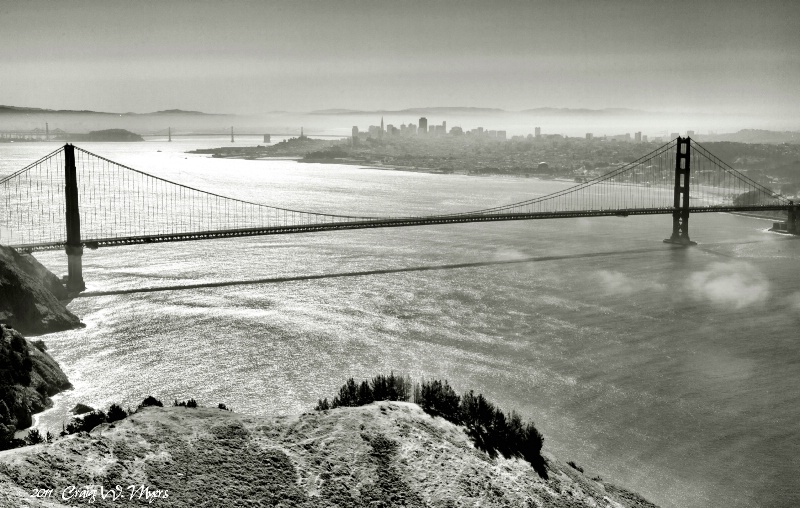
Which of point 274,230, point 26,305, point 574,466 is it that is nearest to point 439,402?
point 574,466

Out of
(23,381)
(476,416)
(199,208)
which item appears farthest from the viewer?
(199,208)

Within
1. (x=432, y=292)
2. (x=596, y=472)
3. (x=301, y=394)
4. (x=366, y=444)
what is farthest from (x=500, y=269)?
(x=366, y=444)

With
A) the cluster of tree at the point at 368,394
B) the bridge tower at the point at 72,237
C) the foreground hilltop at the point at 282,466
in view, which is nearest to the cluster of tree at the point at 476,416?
the cluster of tree at the point at 368,394

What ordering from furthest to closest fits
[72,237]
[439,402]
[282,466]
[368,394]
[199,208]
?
1. [199,208]
2. [72,237]
3. [368,394]
4. [439,402]
5. [282,466]

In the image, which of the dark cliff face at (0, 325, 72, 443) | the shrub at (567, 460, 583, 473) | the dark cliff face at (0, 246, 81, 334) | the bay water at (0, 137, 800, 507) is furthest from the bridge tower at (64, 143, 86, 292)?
the shrub at (567, 460, 583, 473)

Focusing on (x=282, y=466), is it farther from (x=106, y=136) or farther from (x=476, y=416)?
(x=106, y=136)

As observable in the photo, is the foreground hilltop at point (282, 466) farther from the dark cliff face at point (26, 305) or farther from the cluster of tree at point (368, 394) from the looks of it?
the dark cliff face at point (26, 305)

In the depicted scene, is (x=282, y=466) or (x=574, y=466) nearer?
(x=282, y=466)

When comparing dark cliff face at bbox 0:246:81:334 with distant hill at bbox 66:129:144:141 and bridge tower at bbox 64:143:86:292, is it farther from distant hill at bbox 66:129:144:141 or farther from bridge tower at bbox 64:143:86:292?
distant hill at bbox 66:129:144:141
